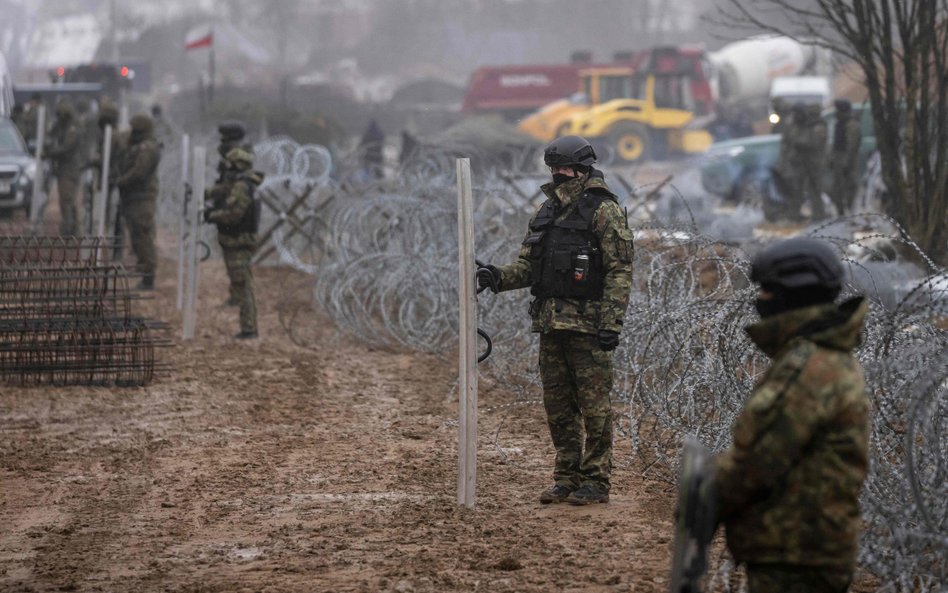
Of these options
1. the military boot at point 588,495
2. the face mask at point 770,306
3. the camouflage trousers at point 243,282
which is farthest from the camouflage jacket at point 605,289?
the camouflage trousers at point 243,282

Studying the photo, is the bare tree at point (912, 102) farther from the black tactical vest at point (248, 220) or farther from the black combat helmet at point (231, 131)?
the black combat helmet at point (231, 131)

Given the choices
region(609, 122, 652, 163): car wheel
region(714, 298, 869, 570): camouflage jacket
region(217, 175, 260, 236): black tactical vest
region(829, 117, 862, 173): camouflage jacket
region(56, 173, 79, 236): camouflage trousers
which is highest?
region(609, 122, 652, 163): car wheel

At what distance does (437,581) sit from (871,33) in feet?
25.0

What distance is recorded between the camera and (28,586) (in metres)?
5.31

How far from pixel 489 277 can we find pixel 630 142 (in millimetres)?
32189

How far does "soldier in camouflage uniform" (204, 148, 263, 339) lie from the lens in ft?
39.4

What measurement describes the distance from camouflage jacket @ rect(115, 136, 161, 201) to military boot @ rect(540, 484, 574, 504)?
9.11 m

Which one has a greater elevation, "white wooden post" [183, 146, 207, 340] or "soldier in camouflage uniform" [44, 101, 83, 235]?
"soldier in camouflage uniform" [44, 101, 83, 235]

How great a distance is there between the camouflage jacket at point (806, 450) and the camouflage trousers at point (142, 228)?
11.9m

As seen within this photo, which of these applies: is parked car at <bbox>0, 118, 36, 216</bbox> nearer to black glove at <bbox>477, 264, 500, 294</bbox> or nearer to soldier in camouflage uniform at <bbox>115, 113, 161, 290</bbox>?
soldier in camouflage uniform at <bbox>115, 113, 161, 290</bbox>

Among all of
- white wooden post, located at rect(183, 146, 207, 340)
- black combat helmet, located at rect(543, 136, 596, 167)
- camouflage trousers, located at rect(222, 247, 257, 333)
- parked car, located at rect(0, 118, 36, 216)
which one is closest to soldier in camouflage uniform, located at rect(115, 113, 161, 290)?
camouflage trousers, located at rect(222, 247, 257, 333)

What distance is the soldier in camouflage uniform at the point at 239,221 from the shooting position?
473 inches

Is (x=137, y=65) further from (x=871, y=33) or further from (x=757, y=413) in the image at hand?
(x=757, y=413)

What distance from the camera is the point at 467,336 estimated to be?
634 centimetres
